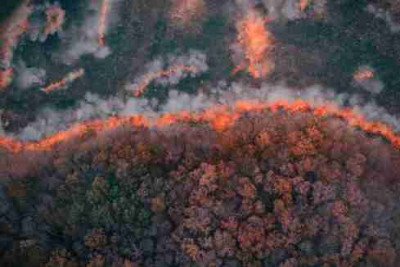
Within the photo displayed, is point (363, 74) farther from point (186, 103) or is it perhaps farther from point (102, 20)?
point (102, 20)

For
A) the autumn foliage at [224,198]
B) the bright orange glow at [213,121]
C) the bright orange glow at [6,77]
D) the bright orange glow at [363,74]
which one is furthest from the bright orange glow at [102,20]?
the bright orange glow at [363,74]

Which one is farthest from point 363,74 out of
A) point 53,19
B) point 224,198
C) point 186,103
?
point 53,19

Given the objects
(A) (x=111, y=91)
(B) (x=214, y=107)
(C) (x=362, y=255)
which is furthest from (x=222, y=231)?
(A) (x=111, y=91)

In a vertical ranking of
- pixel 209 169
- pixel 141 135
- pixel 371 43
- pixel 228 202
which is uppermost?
pixel 371 43

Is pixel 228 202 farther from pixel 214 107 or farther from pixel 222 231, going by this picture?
pixel 214 107

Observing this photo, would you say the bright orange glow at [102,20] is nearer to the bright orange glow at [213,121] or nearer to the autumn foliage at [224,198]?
the bright orange glow at [213,121]

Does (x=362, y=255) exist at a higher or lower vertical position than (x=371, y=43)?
lower
